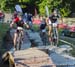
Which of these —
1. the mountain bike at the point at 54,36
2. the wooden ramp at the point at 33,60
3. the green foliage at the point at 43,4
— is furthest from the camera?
the green foliage at the point at 43,4

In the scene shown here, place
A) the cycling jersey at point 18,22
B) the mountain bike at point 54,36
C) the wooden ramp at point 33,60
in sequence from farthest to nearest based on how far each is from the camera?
the mountain bike at point 54,36, the cycling jersey at point 18,22, the wooden ramp at point 33,60

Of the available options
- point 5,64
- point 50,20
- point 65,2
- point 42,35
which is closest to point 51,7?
point 65,2

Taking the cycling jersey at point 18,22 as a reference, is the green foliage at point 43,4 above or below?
below

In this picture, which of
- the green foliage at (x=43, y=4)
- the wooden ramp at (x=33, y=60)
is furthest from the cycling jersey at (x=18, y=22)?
Result: the green foliage at (x=43, y=4)

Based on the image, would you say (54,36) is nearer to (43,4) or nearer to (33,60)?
(33,60)

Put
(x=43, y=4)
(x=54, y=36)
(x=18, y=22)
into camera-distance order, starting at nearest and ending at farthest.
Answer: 1. (x=18, y=22)
2. (x=54, y=36)
3. (x=43, y=4)

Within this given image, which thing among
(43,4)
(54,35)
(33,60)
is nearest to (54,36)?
(54,35)

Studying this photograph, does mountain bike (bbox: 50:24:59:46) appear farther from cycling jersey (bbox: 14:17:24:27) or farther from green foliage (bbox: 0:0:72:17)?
green foliage (bbox: 0:0:72:17)

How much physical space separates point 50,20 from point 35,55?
7.42 meters

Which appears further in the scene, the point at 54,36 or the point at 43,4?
the point at 43,4

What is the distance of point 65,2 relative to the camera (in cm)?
6272

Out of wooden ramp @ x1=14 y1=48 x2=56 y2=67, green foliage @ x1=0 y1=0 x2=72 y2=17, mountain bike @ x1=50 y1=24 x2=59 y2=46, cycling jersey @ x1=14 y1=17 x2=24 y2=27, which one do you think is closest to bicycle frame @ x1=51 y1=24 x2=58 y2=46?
mountain bike @ x1=50 y1=24 x2=59 y2=46

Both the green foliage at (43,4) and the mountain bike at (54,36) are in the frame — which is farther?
the green foliage at (43,4)

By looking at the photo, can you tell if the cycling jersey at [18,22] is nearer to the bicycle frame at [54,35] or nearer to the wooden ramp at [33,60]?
the bicycle frame at [54,35]
